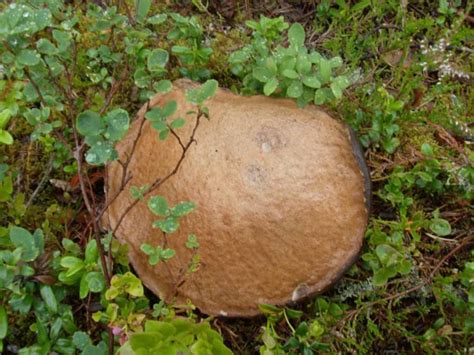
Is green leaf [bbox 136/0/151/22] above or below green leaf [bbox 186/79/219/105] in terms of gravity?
above

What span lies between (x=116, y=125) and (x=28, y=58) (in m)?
0.35

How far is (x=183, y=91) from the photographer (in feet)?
6.61

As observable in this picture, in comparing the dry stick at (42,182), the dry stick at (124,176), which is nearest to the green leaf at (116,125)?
the dry stick at (124,176)

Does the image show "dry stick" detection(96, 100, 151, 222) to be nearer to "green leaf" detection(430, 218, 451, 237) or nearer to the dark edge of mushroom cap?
the dark edge of mushroom cap

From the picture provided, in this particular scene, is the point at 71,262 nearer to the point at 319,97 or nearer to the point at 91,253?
the point at 91,253

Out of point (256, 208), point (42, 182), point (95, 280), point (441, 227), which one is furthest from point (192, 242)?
point (441, 227)

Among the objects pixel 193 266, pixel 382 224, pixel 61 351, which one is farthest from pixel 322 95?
pixel 61 351

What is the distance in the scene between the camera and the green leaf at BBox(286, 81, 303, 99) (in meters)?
1.87

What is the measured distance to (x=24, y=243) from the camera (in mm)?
1738

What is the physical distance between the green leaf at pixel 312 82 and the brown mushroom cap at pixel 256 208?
11 centimetres

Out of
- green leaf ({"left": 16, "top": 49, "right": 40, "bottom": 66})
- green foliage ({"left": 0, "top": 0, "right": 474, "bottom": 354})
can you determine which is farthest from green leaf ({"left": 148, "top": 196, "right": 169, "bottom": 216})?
green leaf ({"left": 16, "top": 49, "right": 40, "bottom": 66})

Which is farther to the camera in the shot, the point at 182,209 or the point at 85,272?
the point at 85,272

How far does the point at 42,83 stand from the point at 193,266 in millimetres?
842

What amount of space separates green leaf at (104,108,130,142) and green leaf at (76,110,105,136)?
0.03 meters
